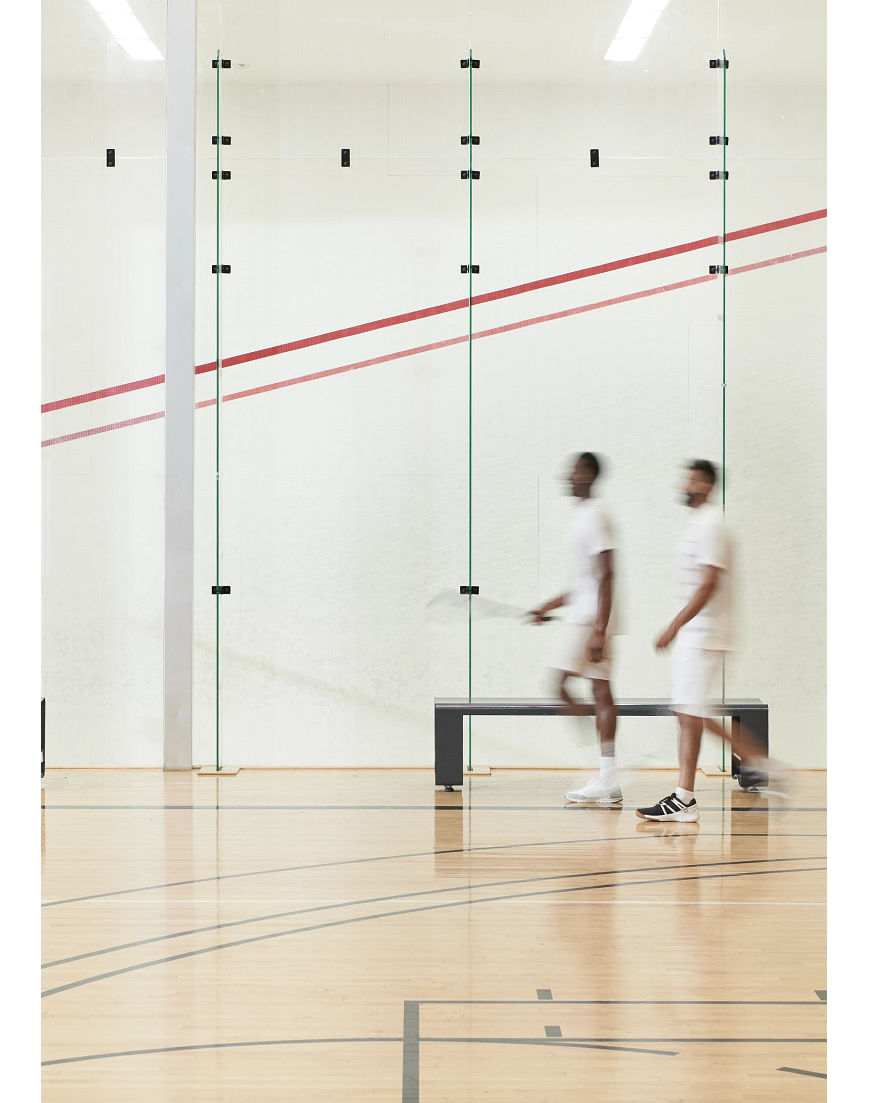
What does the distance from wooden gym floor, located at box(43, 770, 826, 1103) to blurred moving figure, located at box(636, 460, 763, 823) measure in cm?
22

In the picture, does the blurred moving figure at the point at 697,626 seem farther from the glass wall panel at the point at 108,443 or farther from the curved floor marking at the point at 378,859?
the glass wall panel at the point at 108,443

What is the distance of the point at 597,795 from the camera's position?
16.8ft

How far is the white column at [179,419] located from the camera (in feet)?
19.6

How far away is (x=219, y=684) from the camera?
6078 mm

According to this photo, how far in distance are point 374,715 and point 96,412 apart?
213 cm

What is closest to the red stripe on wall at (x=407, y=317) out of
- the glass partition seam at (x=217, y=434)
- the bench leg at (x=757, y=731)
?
the glass partition seam at (x=217, y=434)

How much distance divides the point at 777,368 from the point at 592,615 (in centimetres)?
194

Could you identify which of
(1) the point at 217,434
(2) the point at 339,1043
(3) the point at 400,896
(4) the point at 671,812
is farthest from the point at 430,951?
(1) the point at 217,434

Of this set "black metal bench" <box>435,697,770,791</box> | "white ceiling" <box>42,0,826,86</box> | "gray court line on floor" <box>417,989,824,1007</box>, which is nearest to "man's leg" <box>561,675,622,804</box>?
"black metal bench" <box>435,697,770,791</box>

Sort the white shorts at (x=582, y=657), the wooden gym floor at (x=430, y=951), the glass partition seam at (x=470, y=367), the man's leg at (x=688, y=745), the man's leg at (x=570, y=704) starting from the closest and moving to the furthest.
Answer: the wooden gym floor at (x=430, y=951), the man's leg at (x=688, y=745), the white shorts at (x=582, y=657), the man's leg at (x=570, y=704), the glass partition seam at (x=470, y=367)

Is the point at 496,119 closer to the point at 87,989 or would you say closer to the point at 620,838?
the point at 620,838

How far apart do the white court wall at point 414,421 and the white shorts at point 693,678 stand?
137 centimetres

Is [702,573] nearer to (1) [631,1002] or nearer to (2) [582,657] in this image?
(2) [582,657]
